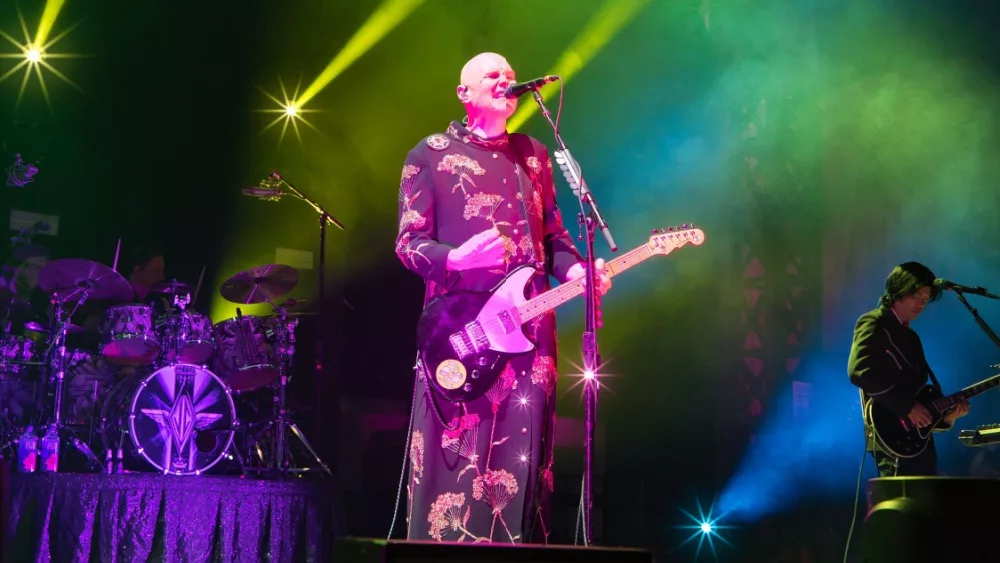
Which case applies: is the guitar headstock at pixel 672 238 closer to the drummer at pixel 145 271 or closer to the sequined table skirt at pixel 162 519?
the sequined table skirt at pixel 162 519

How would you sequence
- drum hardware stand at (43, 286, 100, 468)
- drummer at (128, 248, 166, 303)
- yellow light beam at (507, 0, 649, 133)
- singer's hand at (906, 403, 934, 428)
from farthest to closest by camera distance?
drummer at (128, 248, 166, 303), yellow light beam at (507, 0, 649, 133), drum hardware stand at (43, 286, 100, 468), singer's hand at (906, 403, 934, 428)

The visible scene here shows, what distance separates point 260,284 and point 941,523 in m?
5.62

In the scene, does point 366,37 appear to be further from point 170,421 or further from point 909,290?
point 909,290

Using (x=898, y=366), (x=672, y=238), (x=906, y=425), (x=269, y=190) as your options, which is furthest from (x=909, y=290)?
(x=269, y=190)

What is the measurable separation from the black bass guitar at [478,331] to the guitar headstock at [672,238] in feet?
1.54

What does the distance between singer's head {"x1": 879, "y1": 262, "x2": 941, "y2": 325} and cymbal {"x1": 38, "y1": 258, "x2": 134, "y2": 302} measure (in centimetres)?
492

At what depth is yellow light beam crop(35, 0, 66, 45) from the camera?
7.27 meters

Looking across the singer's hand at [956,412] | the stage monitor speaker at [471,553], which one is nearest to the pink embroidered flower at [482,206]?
the stage monitor speaker at [471,553]

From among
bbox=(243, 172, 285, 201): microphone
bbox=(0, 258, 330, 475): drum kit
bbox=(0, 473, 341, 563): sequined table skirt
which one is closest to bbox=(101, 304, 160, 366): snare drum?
bbox=(0, 258, 330, 475): drum kit

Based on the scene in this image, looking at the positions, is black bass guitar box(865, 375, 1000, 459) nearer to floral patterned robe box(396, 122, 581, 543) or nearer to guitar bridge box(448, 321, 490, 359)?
floral patterned robe box(396, 122, 581, 543)

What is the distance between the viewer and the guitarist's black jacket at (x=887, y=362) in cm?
500

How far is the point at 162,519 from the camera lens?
5102mm

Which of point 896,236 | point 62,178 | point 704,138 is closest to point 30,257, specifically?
point 62,178

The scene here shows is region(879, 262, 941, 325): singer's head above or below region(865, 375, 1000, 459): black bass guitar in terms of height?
above
